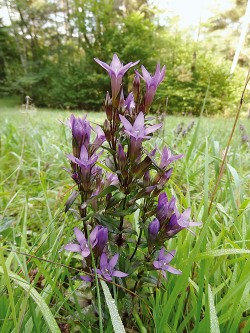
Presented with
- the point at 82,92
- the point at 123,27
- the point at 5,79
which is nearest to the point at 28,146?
the point at 82,92

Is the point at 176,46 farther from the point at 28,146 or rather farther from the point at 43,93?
the point at 28,146

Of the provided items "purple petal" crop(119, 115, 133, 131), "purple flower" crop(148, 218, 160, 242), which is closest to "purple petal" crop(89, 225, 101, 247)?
"purple flower" crop(148, 218, 160, 242)

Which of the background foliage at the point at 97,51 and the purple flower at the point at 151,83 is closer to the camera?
the purple flower at the point at 151,83

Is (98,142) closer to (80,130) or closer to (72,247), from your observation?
(80,130)

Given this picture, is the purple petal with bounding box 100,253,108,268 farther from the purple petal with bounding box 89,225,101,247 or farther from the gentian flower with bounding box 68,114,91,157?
the gentian flower with bounding box 68,114,91,157

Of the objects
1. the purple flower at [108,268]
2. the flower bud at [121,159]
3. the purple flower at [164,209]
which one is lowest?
the purple flower at [108,268]

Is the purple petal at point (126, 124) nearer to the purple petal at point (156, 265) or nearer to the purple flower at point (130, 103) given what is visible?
the purple flower at point (130, 103)

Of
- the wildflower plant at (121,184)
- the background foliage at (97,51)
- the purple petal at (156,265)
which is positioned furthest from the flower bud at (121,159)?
the background foliage at (97,51)

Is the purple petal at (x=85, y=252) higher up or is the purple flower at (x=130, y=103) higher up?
the purple flower at (x=130, y=103)

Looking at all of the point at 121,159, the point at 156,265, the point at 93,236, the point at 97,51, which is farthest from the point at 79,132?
the point at 97,51
